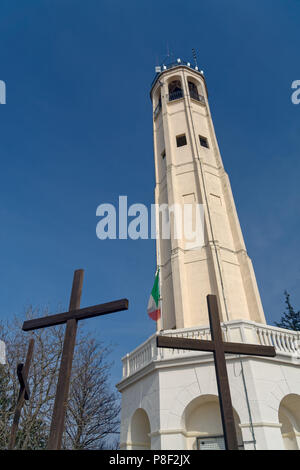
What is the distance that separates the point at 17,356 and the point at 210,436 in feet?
49.0

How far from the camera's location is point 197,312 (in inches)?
749

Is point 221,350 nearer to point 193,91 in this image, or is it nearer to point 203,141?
point 203,141

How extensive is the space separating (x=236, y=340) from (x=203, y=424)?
140 inches

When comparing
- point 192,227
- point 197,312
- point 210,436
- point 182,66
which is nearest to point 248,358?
point 210,436

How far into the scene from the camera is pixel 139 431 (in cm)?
1492

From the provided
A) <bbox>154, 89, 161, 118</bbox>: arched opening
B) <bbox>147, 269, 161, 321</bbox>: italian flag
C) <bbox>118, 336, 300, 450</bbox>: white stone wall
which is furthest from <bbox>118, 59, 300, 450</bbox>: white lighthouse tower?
<bbox>147, 269, 161, 321</bbox>: italian flag

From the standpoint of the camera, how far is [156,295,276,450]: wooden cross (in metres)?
6.45

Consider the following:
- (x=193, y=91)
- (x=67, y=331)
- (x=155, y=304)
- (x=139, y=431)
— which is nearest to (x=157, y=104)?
(x=193, y=91)

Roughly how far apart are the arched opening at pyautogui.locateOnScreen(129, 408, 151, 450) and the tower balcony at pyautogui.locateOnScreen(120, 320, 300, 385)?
5.48ft

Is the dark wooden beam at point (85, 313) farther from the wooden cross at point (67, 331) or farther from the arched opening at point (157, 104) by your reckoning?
the arched opening at point (157, 104)

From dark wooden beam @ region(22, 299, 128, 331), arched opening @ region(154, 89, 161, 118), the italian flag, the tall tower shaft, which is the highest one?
arched opening @ region(154, 89, 161, 118)

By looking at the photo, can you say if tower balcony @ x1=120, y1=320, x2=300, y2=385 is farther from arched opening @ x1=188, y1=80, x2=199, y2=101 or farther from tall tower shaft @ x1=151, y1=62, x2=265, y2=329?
arched opening @ x1=188, y1=80, x2=199, y2=101
